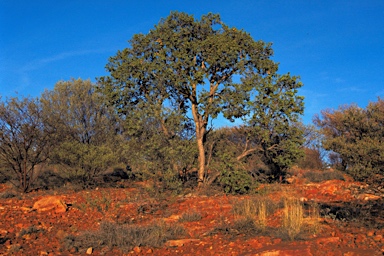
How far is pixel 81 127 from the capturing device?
20344 millimetres

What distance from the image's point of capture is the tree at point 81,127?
15812 millimetres

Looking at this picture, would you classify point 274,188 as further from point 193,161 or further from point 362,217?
point 362,217

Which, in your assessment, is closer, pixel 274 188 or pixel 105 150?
pixel 274 188

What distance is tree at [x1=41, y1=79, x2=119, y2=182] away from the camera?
15.8 meters

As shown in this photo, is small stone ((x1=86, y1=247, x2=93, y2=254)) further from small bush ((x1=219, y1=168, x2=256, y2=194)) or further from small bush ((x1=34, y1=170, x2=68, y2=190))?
small bush ((x1=34, y1=170, x2=68, y2=190))

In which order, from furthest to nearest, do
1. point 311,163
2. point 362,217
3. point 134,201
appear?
point 311,163, point 134,201, point 362,217

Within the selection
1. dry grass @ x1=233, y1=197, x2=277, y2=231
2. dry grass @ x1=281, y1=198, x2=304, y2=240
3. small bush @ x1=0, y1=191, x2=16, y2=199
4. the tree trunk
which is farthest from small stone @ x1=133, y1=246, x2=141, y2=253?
small bush @ x1=0, y1=191, x2=16, y2=199

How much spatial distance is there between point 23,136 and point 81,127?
5.47 metres

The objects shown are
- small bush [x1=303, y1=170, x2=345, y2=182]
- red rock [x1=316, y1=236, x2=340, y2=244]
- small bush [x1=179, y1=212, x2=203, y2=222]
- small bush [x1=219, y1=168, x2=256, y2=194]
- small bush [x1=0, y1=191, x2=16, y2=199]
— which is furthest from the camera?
small bush [x1=303, y1=170, x2=345, y2=182]

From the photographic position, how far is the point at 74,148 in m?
15.7

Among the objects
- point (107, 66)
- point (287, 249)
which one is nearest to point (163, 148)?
point (107, 66)

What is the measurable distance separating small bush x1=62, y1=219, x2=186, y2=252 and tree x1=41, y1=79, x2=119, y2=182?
892cm

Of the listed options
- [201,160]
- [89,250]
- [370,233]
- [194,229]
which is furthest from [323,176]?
[89,250]

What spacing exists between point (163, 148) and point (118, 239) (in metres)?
6.65
